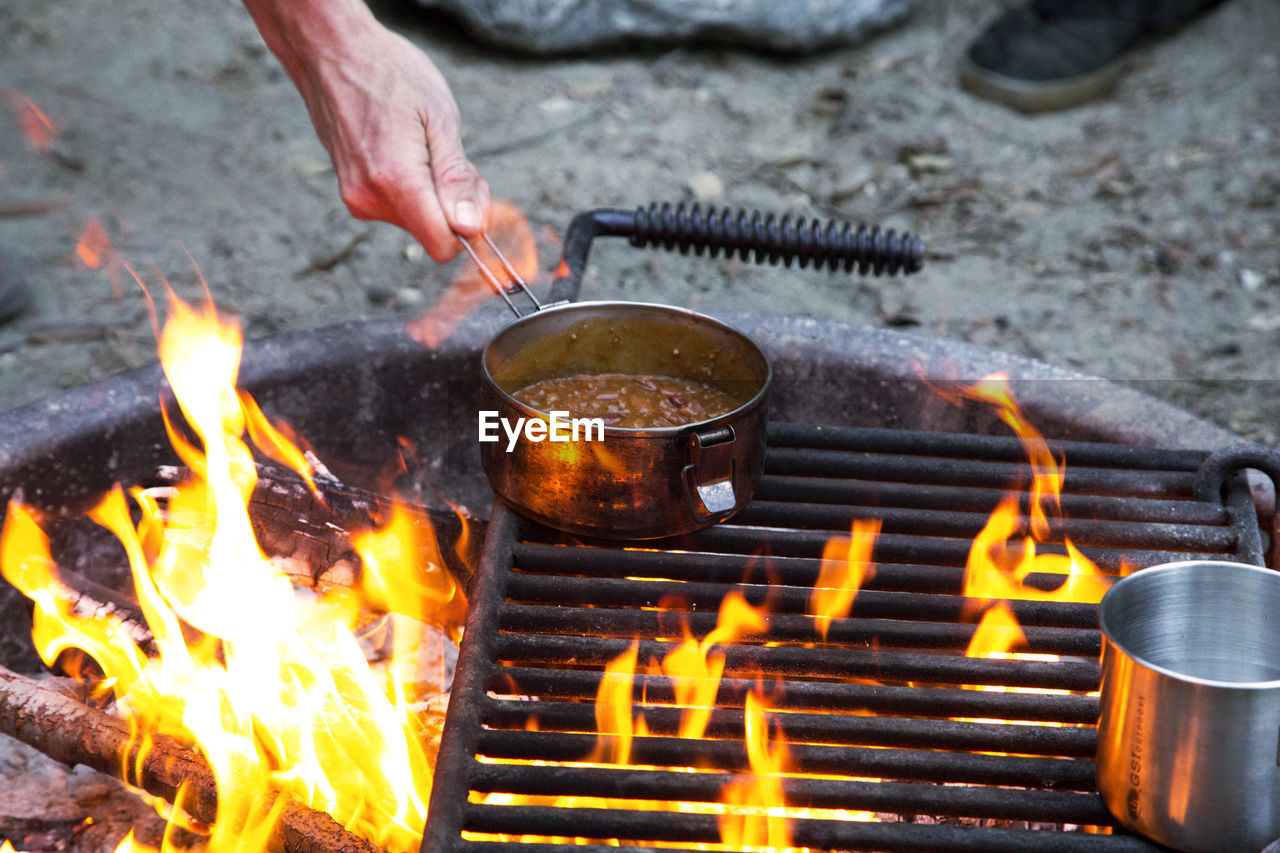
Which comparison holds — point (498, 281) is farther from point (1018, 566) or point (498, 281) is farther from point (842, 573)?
point (1018, 566)

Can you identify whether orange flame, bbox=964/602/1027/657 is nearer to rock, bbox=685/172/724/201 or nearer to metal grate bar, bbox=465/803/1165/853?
metal grate bar, bbox=465/803/1165/853

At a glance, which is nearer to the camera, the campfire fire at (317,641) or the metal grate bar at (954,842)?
the metal grate bar at (954,842)

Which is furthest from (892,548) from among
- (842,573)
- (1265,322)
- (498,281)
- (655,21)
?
(655,21)

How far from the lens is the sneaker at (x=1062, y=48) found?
174 inches

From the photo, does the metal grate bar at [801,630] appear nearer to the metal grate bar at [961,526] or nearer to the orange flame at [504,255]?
the metal grate bar at [961,526]

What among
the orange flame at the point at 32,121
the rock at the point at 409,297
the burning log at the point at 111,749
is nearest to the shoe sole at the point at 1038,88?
the rock at the point at 409,297

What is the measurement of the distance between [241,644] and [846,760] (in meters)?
0.76

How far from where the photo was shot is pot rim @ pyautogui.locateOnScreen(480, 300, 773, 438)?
4.32 ft

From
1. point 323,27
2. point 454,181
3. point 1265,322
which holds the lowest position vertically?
point 1265,322

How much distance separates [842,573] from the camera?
1.45 m

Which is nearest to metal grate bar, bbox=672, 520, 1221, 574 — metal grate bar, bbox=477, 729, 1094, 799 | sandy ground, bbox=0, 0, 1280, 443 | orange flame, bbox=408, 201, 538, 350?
metal grate bar, bbox=477, 729, 1094, 799

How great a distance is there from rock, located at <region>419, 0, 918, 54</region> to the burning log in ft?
11.8

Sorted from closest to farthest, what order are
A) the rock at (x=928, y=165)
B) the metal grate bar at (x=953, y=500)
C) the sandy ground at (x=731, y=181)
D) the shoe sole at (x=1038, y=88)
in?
the metal grate bar at (x=953, y=500) → the sandy ground at (x=731, y=181) → the rock at (x=928, y=165) → the shoe sole at (x=1038, y=88)

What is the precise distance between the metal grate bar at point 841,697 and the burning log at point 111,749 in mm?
251
